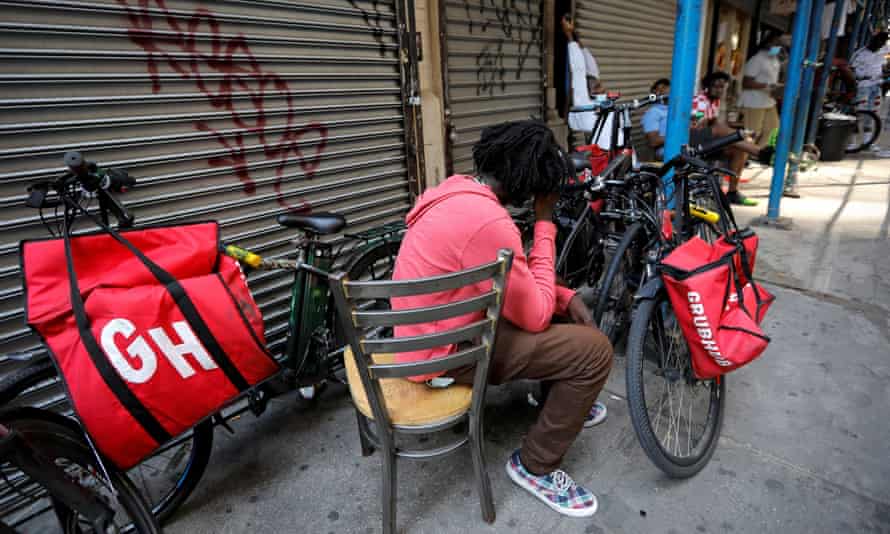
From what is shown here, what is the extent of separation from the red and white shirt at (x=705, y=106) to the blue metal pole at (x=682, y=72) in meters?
1.29

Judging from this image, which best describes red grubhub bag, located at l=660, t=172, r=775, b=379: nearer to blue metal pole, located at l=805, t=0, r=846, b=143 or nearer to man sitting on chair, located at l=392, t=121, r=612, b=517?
man sitting on chair, located at l=392, t=121, r=612, b=517

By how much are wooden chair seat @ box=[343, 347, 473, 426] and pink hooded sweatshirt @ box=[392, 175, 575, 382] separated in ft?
0.26

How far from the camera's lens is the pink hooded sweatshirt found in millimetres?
1541

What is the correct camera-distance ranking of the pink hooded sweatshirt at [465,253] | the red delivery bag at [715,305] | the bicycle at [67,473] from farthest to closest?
the red delivery bag at [715,305]
the pink hooded sweatshirt at [465,253]
the bicycle at [67,473]

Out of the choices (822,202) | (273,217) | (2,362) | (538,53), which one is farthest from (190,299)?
(822,202)

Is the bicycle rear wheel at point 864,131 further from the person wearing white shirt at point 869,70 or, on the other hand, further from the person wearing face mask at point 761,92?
the person wearing face mask at point 761,92

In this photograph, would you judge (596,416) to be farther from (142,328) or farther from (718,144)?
(142,328)

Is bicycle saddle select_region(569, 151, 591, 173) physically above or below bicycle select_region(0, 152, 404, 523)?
above

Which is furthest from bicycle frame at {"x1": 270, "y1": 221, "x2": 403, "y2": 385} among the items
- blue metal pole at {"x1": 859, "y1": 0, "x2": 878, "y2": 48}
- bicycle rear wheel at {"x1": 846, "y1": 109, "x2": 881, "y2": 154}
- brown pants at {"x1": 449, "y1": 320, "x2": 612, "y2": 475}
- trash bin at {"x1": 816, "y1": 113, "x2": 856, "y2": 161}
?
blue metal pole at {"x1": 859, "y1": 0, "x2": 878, "y2": 48}

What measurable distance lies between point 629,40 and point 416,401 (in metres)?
7.49

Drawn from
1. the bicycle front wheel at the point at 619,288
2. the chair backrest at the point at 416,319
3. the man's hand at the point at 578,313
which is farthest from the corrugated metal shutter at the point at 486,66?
the chair backrest at the point at 416,319

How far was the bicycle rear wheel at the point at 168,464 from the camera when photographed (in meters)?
1.64

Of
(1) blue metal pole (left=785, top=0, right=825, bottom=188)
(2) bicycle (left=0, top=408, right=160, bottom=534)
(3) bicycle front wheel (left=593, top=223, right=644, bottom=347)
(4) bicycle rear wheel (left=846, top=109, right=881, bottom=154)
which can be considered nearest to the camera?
(2) bicycle (left=0, top=408, right=160, bottom=534)

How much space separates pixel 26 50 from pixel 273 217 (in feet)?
4.47
